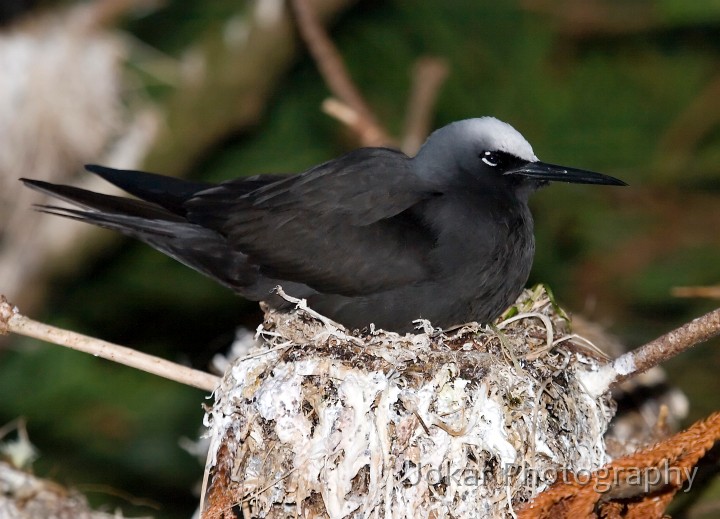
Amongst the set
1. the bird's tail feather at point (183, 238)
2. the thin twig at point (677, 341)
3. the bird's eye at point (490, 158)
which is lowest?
the thin twig at point (677, 341)

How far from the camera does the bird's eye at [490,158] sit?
13.8ft

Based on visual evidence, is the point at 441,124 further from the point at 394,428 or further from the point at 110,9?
the point at 394,428

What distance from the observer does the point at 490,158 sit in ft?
13.8

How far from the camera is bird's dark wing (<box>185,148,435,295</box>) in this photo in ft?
12.7

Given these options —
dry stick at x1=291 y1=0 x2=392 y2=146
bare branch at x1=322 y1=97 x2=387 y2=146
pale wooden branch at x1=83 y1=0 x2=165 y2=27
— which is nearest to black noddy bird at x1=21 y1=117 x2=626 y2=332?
bare branch at x1=322 y1=97 x2=387 y2=146

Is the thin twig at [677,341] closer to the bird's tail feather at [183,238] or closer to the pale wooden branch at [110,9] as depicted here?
the bird's tail feather at [183,238]

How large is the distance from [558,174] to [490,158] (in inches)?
12.0

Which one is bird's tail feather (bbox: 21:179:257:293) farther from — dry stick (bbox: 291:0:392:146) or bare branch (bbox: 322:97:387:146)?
dry stick (bbox: 291:0:392:146)

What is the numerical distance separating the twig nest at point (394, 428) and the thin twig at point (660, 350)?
0.61 ft

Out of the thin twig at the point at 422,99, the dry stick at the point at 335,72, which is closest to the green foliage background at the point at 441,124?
the thin twig at the point at 422,99

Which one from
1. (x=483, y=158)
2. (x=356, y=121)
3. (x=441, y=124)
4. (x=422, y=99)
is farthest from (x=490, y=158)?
(x=441, y=124)

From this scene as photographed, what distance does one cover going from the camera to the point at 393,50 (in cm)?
757

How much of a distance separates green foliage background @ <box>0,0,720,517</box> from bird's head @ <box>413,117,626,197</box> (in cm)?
273

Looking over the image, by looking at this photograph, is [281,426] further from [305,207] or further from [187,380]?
[305,207]
